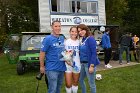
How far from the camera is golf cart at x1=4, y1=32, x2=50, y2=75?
15.2 m

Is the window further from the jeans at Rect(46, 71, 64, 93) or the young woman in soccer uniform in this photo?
the jeans at Rect(46, 71, 64, 93)

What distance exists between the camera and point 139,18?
51.6 metres

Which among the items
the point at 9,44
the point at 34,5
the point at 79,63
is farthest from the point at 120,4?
the point at 79,63

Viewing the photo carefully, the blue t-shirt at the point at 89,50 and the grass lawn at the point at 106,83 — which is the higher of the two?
the blue t-shirt at the point at 89,50

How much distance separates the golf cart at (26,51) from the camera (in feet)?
50.0

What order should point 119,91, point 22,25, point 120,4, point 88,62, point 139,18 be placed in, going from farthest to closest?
point 139,18
point 120,4
point 22,25
point 119,91
point 88,62

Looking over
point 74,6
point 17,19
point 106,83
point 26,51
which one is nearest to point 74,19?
point 74,6

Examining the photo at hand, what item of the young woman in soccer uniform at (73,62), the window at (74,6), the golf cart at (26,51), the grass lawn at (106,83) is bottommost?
the grass lawn at (106,83)

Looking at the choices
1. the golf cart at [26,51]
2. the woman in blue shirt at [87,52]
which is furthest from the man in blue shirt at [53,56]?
the golf cart at [26,51]

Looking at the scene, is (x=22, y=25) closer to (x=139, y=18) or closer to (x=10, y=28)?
(x=10, y=28)

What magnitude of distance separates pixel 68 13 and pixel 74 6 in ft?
4.38

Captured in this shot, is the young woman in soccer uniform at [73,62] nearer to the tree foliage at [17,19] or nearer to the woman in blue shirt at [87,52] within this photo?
the woman in blue shirt at [87,52]

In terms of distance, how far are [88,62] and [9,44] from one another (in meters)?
11.4

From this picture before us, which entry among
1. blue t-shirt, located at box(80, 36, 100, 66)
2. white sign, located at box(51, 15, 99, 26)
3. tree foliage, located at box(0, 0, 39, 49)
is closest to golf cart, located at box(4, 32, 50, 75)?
blue t-shirt, located at box(80, 36, 100, 66)
